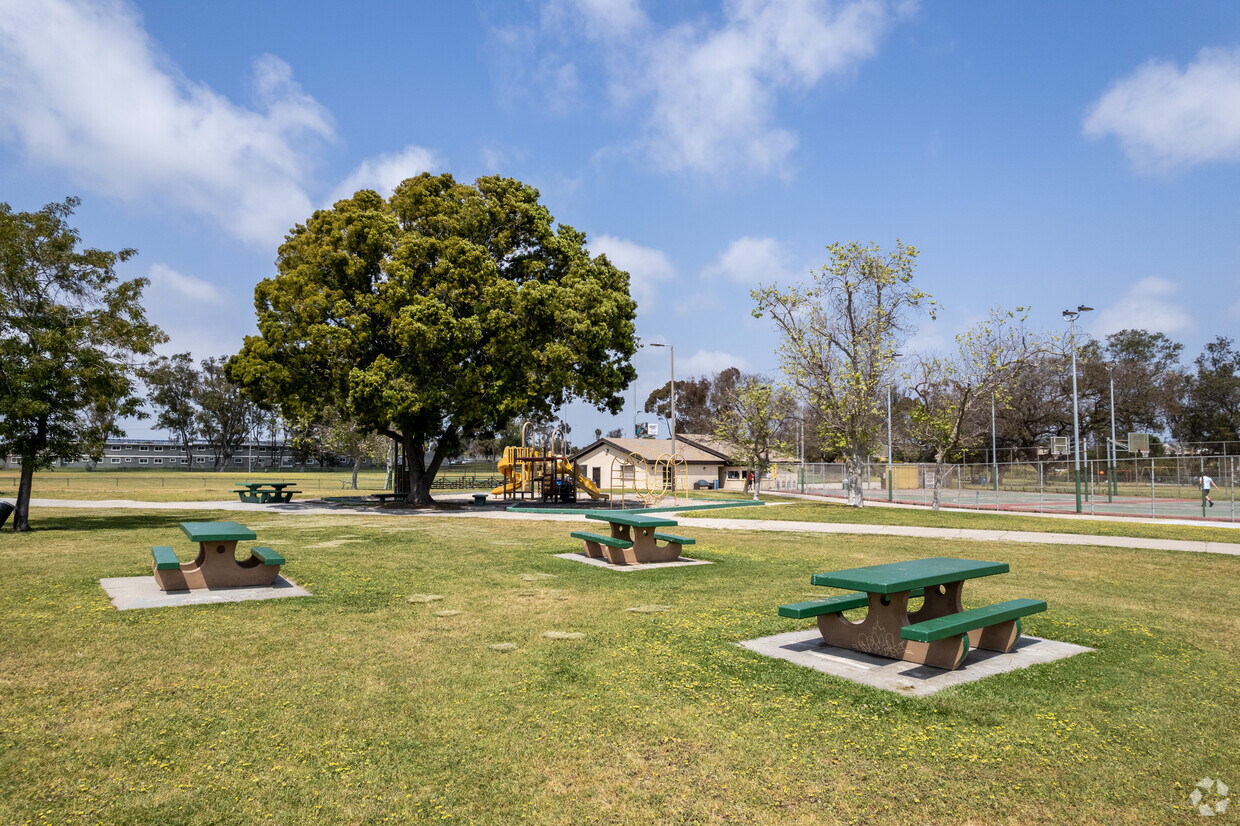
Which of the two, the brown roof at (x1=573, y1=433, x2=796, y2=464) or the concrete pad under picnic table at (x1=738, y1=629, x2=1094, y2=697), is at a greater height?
the brown roof at (x1=573, y1=433, x2=796, y2=464)

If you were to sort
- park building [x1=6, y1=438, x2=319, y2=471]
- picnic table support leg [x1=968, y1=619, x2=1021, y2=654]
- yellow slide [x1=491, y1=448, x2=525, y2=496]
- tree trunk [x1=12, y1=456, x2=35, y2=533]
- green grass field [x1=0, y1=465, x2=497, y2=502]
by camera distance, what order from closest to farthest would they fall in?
picnic table support leg [x1=968, y1=619, x2=1021, y2=654], tree trunk [x1=12, y1=456, x2=35, y2=533], green grass field [x1=0, y1=465, x2=497, y2=502], yellow slide [x1=491, y1=448, x2=525, y2=496], park building [x1=6, y1=438, x2=319, y2=471]

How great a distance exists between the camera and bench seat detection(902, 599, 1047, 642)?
5645mm

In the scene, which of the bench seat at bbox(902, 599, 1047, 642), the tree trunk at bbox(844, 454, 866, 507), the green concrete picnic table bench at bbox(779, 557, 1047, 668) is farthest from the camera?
the tree trunk at bbox(844, 454, 866, 507)

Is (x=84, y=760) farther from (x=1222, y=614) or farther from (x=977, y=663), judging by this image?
(x=1222, y=614)

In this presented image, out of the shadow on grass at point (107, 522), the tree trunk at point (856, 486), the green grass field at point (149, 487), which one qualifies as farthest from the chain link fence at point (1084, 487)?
the green grass field at point (149, 487)

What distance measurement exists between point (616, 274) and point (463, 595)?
22.7 m

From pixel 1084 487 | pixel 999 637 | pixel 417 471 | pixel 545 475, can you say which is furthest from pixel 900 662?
pixel 1084 487

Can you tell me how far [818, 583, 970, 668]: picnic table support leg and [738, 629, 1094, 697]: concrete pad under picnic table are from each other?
68 millimetres

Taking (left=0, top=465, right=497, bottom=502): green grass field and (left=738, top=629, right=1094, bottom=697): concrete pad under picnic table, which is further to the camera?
(left=0, top=465, right=497, bottom=502): green grass field

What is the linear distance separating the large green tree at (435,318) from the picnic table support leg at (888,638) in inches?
768

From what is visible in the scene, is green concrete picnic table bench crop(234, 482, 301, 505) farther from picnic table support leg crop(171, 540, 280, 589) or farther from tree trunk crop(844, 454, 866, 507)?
tree trunk crop(844, 454, 866, 507)

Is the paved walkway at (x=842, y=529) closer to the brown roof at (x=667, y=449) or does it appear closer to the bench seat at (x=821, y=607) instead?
the bench seat at (x=821, y=607)

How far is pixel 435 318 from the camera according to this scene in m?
24.7

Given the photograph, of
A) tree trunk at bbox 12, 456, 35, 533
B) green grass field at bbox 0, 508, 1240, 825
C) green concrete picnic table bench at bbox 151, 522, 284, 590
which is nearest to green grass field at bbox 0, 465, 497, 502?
tree trunk at bbox 12, 456, 35, 533
